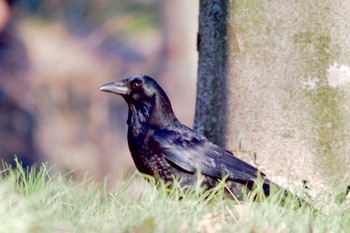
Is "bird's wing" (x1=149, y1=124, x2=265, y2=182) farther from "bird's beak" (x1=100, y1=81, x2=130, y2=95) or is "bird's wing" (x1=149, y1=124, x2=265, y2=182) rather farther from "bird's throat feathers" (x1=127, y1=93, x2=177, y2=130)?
"bird's beak" (x1=100, y1=81, x2=130, y2=95)

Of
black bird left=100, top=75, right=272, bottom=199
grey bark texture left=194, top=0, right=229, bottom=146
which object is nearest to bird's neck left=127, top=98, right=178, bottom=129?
black bird left=100, top=75, right=272, bottom=199

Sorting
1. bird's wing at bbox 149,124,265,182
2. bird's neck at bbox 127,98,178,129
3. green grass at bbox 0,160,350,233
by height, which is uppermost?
bird's neck at bbox 127,98,178,129

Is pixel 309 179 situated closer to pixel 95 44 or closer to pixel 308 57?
pixel 308 57

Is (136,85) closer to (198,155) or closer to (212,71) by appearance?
(212,71)

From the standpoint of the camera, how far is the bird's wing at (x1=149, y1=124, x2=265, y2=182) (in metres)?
6.59

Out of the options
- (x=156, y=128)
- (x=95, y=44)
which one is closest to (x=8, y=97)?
(x=95, y=44)

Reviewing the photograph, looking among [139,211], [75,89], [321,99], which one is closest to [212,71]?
[321,99]

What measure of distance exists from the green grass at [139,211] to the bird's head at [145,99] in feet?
2.92

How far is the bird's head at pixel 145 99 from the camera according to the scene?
7.02 m

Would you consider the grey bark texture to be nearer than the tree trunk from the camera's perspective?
No

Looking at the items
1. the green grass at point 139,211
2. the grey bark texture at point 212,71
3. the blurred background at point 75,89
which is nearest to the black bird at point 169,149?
the grey bark texture at point 212,71

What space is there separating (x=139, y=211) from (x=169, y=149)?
1.34 meters

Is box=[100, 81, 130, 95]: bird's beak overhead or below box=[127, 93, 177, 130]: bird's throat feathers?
overhead

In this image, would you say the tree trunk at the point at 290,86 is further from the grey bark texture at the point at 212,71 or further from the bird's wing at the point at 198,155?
the bird's wing at the point at 198,155
